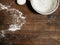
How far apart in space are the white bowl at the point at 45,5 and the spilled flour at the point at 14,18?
105 mm

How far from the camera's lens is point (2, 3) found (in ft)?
3.47

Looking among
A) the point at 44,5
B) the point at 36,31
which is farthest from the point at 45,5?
the point at 36,31

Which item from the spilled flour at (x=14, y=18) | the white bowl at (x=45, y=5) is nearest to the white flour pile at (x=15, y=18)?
the spilled flour at (x=14, y=18)

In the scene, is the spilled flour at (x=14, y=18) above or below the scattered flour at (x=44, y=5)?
below

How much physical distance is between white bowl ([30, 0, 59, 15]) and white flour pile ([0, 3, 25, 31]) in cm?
11

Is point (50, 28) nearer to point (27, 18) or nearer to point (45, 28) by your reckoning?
point (45, 28)

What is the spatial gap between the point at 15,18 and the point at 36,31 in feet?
0.53

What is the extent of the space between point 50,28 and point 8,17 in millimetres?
275

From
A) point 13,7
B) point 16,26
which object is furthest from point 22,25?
point 13,7

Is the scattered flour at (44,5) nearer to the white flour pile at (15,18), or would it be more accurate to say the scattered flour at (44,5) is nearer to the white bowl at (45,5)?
the white bowl at (45,5)

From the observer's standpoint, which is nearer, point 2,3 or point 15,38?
point 15,38

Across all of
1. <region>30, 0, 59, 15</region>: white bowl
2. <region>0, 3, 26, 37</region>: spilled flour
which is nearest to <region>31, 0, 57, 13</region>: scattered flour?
<region>30, 0, 59, 15</region>: white bowl

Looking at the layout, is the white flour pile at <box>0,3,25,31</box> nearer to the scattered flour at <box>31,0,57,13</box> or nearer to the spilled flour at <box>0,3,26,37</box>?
the spilled flour at <box>0,3,26,37</box>

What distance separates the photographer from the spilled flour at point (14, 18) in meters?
0.98
